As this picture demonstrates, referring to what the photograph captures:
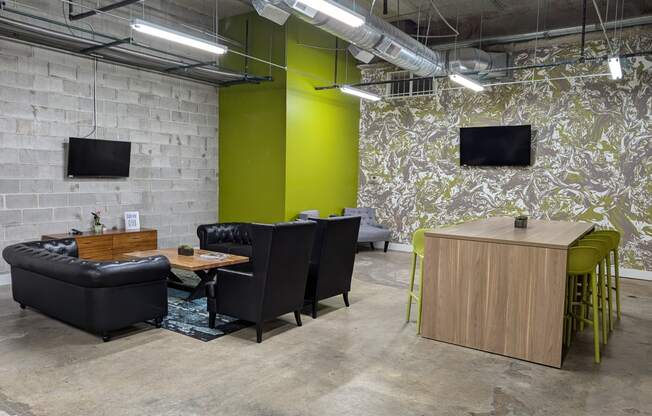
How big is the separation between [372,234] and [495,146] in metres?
2.64

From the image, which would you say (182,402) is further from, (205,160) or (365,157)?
(365,157)

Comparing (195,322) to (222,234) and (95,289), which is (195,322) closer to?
(95,289)

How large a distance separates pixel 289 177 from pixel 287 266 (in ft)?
12.7

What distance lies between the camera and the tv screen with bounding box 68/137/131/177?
20.9 feet

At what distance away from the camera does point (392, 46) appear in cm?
587

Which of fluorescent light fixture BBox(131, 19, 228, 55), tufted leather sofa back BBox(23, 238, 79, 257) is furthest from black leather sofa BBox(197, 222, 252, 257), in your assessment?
fluorescent light fixture BBox(131, 19, 228, 55)

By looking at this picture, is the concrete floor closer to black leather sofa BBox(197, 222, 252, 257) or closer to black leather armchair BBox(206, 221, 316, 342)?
black leather armchair BBox(206, 221, 316, 342)

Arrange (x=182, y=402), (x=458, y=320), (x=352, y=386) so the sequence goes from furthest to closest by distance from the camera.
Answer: (x=458, y=320)
(x=352, y=386)
(x=182, y=402)

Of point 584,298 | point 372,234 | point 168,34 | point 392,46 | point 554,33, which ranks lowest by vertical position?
point 584,298

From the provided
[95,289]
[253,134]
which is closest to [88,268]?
[95,289]

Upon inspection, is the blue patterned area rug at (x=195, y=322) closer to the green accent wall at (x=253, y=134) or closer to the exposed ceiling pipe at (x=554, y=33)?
the green accent wall at (x=253, y=134)

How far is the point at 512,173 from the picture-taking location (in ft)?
25.9

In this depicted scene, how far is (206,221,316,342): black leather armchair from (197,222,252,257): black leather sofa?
170 centimetres

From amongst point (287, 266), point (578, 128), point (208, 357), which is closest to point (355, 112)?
point (578, 128)
